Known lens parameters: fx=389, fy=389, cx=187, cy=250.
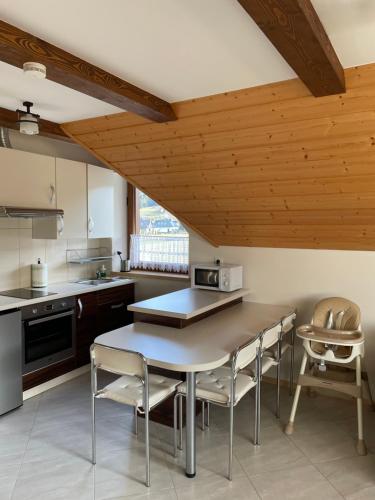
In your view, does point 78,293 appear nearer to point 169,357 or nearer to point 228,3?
point 169,357

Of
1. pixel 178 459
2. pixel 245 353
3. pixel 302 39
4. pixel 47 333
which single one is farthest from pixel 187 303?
pixel 302 39

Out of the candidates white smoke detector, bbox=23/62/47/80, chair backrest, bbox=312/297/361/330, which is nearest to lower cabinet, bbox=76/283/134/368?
chair backrest, bbox=312/297/361/330

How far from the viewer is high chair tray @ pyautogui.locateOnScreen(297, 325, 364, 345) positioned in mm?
2736

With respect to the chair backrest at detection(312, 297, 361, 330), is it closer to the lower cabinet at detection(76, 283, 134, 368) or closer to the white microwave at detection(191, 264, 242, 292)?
the white microwave at detection(191, 264, 242, 292)

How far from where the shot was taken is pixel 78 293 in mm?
3750

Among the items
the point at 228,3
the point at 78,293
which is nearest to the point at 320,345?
the point at 78,293

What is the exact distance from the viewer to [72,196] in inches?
155

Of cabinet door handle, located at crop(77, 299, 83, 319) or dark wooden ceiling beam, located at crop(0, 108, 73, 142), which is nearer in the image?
dark wooden ceiling beam, located at crop(0, 108, 73, 142)

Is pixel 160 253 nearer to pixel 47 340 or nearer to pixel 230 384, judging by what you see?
pixel 47 340

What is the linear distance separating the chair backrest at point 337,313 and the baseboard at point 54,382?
230 centimetres

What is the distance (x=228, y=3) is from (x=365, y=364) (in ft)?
9.88

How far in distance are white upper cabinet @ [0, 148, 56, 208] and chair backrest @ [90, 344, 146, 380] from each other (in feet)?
5.61

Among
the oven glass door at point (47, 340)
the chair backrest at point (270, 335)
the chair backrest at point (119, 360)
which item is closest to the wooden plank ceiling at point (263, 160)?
the chair backrest at point (270, 335)

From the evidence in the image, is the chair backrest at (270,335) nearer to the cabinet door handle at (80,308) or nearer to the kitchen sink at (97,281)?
the cabinet door handle at (80,308)
